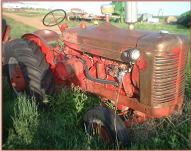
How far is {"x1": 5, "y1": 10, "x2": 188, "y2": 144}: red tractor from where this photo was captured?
402 centimetres

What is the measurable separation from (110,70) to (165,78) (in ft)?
2.93

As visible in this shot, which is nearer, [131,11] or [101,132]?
[101,132]

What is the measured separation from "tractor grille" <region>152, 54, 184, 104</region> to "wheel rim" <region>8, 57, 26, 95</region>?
2454 mm

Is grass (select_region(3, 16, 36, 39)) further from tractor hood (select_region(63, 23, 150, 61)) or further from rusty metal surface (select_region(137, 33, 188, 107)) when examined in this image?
rusty metal surface (select_region(137, 33, 188, 107))

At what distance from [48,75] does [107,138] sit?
1538 millimetres

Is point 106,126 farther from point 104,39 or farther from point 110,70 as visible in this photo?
point 104,39

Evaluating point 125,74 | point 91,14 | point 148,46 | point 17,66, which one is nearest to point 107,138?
point 125,74

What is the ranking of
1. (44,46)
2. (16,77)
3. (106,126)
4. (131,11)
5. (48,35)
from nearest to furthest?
1. (106,126)
2. (131,11)
3. (44,46)
4. (16,77)
5. (48,35)

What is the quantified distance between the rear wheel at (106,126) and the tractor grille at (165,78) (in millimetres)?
539

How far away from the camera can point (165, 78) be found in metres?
4.02

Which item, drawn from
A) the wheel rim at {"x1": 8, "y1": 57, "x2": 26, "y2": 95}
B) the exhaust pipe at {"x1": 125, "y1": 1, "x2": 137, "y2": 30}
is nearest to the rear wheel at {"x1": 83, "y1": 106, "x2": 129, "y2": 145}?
the exhaust pipe at {"x1": 125, "y1": 1, "x2": 137, "y2": 30}

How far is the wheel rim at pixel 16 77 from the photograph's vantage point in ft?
18.3

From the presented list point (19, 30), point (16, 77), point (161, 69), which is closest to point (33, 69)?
point (16, 77)

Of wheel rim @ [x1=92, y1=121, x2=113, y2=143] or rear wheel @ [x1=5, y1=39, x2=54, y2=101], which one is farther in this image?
rear wheel @ [x1=5, y1=39, x2=54, y2=101]
